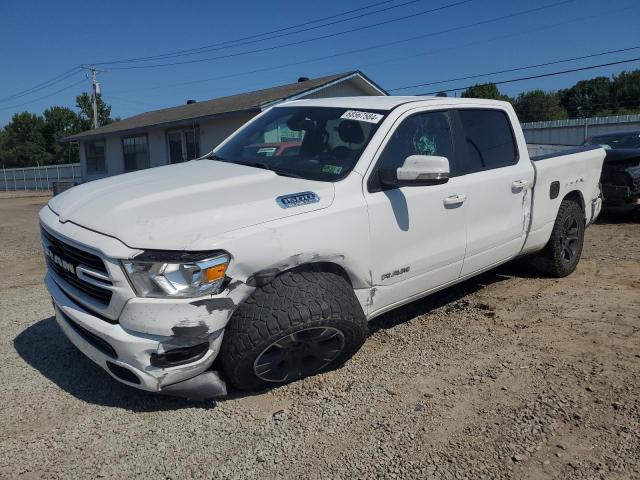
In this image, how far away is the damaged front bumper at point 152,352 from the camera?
8.61 ft

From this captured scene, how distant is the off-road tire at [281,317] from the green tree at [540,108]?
231ft

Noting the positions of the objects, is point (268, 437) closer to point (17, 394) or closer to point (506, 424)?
point (506, 424)

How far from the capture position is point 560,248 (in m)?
5.31

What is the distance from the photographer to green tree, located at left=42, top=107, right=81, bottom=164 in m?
63.9

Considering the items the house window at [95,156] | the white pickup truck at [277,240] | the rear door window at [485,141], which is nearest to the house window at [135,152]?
the house window at [95,156]

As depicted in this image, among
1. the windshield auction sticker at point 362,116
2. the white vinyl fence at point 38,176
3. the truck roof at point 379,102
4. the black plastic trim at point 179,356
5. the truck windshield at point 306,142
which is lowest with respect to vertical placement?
the white vinyl fence at point 38,176

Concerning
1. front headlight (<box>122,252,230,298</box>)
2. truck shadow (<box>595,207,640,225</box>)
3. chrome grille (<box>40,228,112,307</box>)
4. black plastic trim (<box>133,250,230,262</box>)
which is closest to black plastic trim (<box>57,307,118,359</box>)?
chrome grille (<box>40,228,112,307</box>)

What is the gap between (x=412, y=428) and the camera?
2795mm

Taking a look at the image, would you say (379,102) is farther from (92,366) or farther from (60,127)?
(60,127)

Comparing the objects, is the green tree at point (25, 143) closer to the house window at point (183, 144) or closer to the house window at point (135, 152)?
the house window at point (135, 152)

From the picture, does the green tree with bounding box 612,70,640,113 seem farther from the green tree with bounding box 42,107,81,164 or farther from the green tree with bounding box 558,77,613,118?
the green tree with bounding box 42,107,81,164

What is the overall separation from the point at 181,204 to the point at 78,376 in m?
1.46

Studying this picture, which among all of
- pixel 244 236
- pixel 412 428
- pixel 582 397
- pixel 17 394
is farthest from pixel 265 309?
pixel 582 397

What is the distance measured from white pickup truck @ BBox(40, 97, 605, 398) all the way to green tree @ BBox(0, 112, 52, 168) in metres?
68.3
